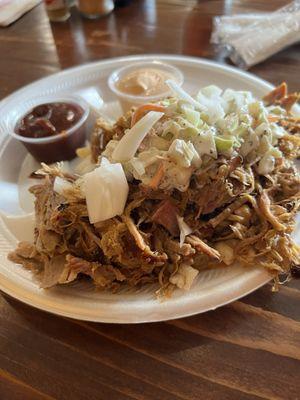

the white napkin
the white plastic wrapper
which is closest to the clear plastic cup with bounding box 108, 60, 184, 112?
the white plastic wrapper

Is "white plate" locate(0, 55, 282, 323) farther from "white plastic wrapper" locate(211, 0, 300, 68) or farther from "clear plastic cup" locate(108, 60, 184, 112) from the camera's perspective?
"white plastic wrapper" locate(211, 0, 300, 68)

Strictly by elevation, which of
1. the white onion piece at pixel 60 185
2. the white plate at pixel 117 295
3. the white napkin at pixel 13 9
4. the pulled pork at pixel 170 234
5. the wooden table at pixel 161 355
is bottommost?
the wooden table at pixel 161 355

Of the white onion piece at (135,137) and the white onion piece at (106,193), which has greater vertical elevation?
the white onion piece at (135,137)

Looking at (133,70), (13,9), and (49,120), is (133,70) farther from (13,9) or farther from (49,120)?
(13,9)

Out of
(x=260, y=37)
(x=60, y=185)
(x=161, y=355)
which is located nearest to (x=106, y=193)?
(x=60, y=185)

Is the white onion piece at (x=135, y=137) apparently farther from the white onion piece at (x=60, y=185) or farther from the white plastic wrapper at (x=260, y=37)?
the white plastic wrapper at (x=260, y=37)

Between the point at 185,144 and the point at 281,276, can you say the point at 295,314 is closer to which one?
the point at 281,276

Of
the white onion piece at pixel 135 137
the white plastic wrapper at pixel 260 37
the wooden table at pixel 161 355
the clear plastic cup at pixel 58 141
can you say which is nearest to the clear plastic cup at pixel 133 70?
the clear plastic cup at pixel 58 141
